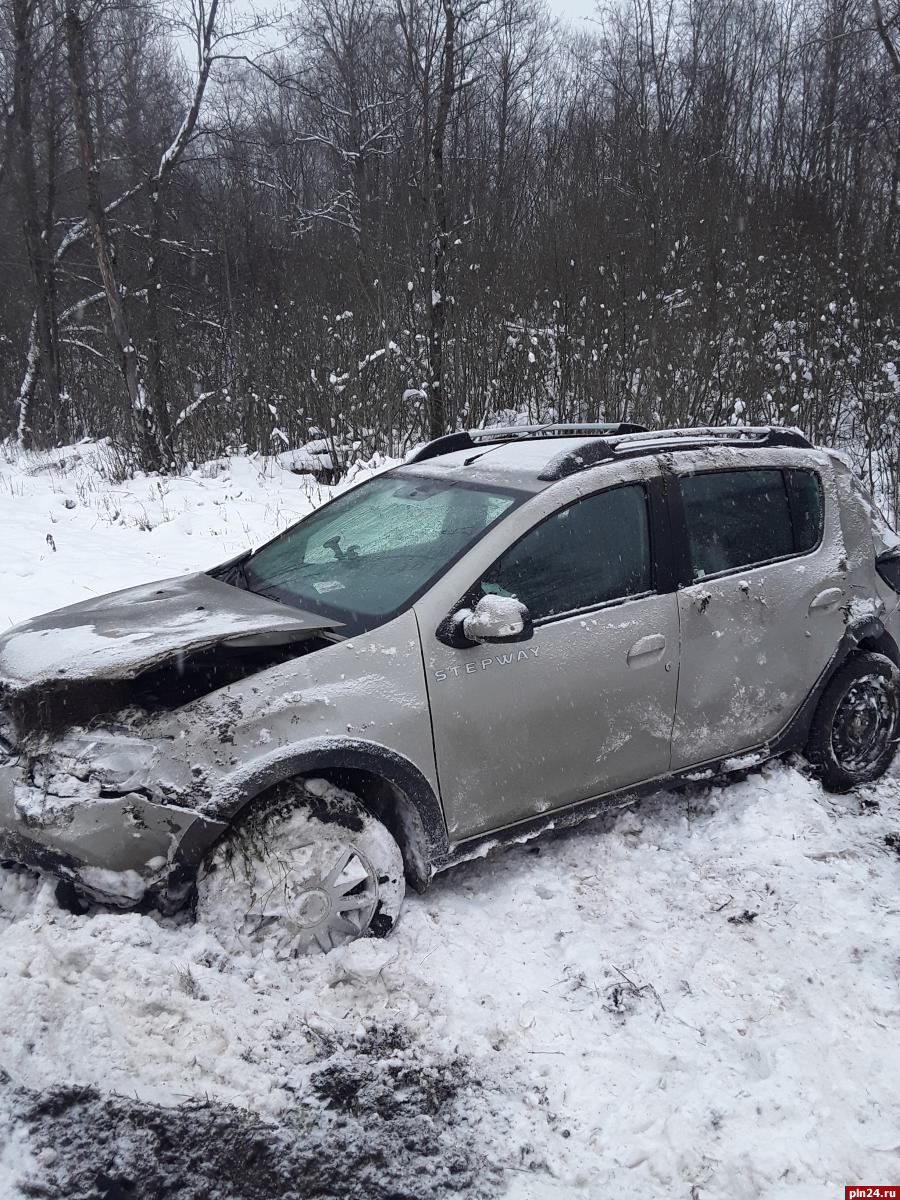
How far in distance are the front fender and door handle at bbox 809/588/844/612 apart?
2.10 metres

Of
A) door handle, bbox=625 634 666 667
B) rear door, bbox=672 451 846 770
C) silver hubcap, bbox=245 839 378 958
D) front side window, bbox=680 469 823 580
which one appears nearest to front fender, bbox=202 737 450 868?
silver hubcap, bbox=245 839 378 958

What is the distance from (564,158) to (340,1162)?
20382 millimetres

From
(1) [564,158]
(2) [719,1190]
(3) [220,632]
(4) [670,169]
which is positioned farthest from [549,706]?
(1) [564,158]

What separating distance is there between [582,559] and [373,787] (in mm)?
1213

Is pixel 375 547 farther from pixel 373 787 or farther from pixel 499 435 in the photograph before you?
pixel 499 435

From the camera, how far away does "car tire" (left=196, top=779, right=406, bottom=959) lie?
283 cm

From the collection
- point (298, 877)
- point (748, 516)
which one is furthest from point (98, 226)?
point (298, 877)

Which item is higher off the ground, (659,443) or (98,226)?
(98,226)

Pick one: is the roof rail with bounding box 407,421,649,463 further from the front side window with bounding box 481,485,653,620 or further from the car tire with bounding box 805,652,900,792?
the car tire with bounding box 805,652,900,792

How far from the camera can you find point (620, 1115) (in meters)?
2.43

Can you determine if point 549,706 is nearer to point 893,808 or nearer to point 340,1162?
point 340,1162

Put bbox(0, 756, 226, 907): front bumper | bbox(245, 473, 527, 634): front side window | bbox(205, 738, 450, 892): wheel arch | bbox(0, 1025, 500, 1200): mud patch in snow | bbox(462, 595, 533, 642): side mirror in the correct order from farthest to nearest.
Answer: bbox(245, 473, 527, 634): front side window → bbox(462, 595, 533, 642): side mirror → bbox(205, 738, 450, 892): wheel arch → bbox(0, 756, 226, 907): front bumper → bbox(0, 1025, 500, 1200): mud patch in snow

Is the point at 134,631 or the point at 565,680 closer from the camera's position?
the point at 134,631

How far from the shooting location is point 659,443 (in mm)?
3945
